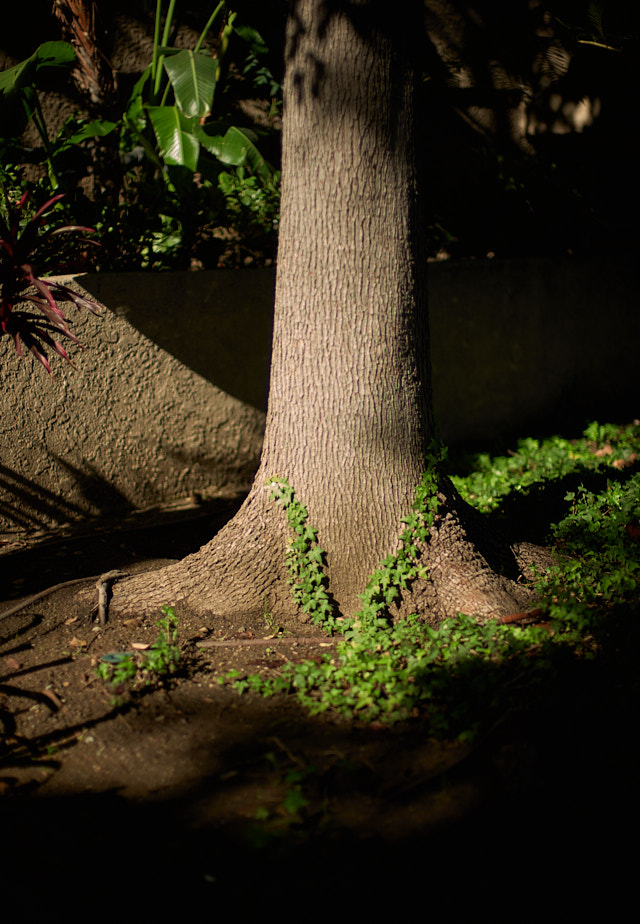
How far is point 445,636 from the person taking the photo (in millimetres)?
3039

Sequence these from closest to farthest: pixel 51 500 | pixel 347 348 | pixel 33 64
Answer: pixel 347 348 → pixel 33 64 → pixel 51 500

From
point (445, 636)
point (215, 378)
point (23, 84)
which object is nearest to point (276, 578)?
point (445, 636)

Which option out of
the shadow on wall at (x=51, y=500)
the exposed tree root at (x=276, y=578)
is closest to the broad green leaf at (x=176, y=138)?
the shadow on wall at (x=51, y=500)

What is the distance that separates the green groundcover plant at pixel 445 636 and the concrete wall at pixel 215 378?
1.95m

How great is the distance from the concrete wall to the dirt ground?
1946 millimetres

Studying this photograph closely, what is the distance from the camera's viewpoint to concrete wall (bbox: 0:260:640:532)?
460 cm

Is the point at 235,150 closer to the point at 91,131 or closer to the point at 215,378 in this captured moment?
the point at 91,131

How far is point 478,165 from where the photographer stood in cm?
741

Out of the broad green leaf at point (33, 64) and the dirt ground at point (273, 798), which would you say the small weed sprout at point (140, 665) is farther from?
the broad green leaf at point (33, 64)

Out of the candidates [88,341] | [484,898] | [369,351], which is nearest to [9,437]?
[88,341]

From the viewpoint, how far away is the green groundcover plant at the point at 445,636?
2.67 metres

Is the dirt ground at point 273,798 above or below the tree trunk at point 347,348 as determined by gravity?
below

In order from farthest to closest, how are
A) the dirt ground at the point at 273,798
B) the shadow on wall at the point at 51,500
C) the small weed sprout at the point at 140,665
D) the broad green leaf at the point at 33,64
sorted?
the shadow on wall at the point at 51,500 → the broad green leaf at the point at 33,64 → the small weed sprout at the point at 140,665 → the dirt ground at the point at 273,798

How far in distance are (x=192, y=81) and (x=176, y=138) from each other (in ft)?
1.65
